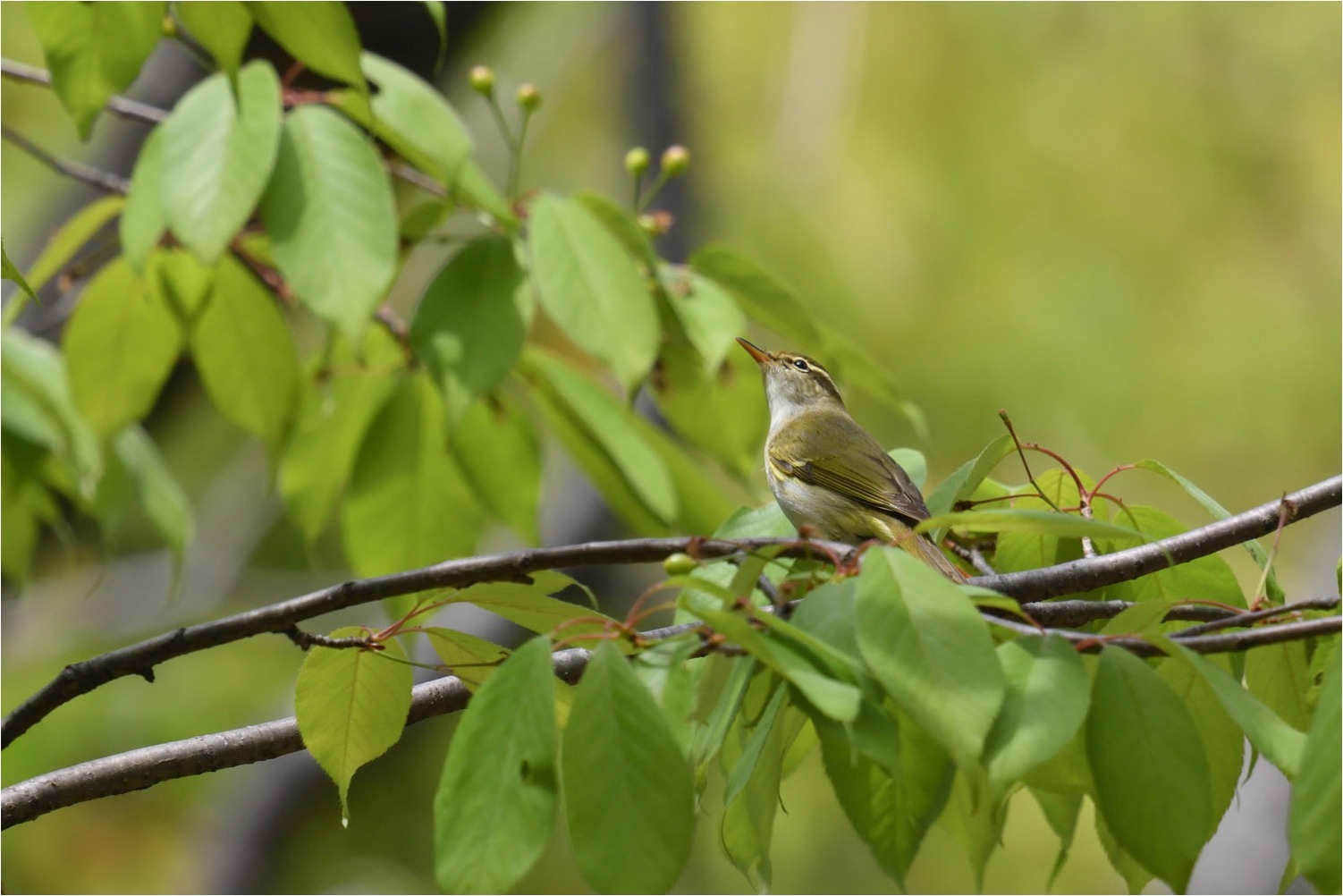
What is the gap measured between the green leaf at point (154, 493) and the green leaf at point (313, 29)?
4.85ft

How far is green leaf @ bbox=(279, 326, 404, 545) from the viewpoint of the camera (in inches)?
115

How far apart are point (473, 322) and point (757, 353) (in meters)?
1.74

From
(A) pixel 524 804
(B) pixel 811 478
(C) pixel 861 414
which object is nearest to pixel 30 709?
(A) pixel 524 804

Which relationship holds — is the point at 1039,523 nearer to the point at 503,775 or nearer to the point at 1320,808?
the point at 1320,808

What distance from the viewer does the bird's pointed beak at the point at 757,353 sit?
11.8 ft

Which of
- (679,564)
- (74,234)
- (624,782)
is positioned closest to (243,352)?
(74,234)

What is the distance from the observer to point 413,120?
234 centimetres

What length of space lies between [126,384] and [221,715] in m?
3.97

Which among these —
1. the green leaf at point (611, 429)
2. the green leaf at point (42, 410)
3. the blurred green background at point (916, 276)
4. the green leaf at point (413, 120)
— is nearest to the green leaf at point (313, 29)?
the green leaf at point (413, 120)

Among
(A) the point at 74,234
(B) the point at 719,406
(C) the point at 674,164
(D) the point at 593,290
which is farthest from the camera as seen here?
(B) the point at 719,406

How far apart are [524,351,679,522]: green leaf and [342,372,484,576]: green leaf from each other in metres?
0.27

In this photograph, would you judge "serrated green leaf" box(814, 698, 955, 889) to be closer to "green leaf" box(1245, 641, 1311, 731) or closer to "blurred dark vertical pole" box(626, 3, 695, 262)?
"green leaf" box(1245, 641, 1311, 731)

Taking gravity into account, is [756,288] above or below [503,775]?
below

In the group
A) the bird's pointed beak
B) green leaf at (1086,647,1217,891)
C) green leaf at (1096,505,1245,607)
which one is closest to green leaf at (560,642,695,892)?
green leaf at (1086,647,1217,891)
